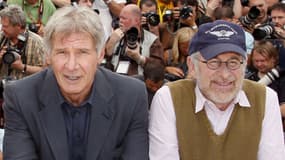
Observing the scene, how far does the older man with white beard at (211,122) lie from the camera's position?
7.57 ft

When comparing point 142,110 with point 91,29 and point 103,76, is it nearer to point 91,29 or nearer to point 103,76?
point 103,76

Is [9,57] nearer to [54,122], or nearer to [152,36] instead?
[152,36]

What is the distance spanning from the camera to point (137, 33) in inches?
204

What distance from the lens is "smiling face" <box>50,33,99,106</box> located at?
209 cm

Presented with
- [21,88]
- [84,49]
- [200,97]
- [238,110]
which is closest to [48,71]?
[21,88]

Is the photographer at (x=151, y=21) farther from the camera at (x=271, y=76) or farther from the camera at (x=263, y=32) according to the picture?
the camera at (x=271, y=76)

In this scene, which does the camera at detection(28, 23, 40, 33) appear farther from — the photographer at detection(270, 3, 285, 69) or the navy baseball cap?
the navy baseball cap

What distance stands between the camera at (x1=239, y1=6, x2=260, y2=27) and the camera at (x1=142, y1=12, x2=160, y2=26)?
0.83m

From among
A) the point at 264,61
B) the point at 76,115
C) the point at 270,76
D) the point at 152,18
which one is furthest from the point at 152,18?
the point at 76,115

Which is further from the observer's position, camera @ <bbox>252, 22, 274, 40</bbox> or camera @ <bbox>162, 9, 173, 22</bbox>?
camera @ <bbox>162, 9, 173, 22</bbox>

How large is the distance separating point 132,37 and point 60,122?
2.97 metres

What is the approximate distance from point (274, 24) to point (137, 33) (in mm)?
1229

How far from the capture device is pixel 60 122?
2209 millimetres

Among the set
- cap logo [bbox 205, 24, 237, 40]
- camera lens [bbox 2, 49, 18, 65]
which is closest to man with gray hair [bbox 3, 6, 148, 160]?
cap logo [bbox 205, 24, 237, 40]
